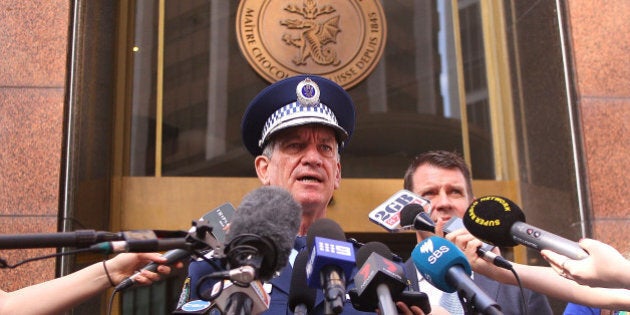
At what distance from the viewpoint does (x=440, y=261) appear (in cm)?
248

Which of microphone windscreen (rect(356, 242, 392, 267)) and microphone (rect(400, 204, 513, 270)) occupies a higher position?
microphone (rect(400, 204, 513, 270))

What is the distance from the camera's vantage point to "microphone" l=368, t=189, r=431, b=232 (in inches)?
128

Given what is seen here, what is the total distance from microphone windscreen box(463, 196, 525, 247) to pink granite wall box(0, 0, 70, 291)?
3.37m

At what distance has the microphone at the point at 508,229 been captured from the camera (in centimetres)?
246

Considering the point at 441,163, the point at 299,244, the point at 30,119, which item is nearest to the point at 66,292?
the point at 299,244

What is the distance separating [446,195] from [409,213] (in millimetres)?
1119

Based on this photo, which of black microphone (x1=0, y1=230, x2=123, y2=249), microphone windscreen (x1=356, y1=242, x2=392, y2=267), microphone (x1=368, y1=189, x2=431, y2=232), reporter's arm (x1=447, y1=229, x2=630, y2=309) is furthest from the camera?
microphone (x1=368, y1=189, x2=431, y2=232)

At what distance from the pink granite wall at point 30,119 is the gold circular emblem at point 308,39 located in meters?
1.52

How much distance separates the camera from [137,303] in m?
6.30

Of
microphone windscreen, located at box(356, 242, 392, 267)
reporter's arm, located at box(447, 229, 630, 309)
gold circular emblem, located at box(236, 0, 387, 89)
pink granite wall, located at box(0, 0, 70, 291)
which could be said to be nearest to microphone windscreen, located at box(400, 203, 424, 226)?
reporter's arm, located at box(447, 229, 630, 309)

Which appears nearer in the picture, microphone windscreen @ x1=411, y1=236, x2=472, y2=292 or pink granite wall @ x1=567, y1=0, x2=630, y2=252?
microphone windscreen @ x1=411, y1=236, x2=472, y2=292

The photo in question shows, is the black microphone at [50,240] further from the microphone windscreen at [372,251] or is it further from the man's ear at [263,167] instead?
the man's ear at [263,167]

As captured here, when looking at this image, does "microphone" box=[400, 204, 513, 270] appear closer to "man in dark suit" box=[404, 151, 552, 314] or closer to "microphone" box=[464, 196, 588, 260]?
"microphone" box=[464, 196, 588, 260]

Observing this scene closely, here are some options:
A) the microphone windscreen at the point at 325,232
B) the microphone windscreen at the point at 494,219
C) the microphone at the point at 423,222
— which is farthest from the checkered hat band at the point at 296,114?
the microphone windscreen at the point at 325,232
